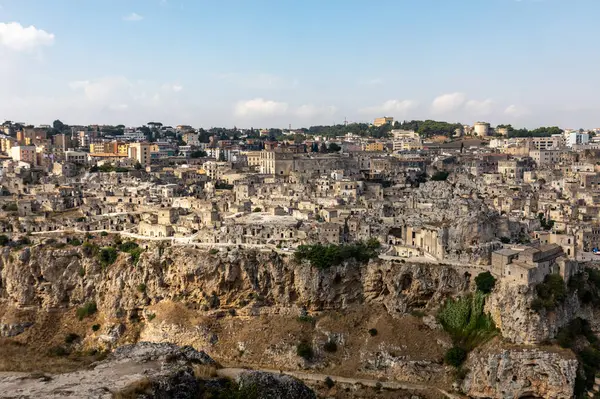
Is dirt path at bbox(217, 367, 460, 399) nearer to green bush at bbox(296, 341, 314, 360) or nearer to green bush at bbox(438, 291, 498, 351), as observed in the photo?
green bush at bbox(296, 341, 314, 360)

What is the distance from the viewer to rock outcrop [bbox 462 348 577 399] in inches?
1077

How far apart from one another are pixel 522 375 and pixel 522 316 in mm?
2624

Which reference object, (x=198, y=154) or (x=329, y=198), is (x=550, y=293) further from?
(x=198, y=154)

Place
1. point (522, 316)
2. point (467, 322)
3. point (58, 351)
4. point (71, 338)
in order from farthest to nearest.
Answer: point (71, 338)
point (58, 351)
point (467, 322)
point (522, 316)

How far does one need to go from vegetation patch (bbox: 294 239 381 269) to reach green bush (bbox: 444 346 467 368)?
6575 millimetres

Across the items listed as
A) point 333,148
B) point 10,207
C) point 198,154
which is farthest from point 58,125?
point 10,207

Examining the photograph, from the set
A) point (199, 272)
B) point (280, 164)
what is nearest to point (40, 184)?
point (280, 164)

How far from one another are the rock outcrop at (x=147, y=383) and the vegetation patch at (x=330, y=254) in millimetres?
13471

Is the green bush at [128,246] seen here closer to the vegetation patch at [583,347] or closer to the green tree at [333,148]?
the vegetation patch at [583,347]

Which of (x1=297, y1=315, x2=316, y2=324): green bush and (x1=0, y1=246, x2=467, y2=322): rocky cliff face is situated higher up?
(x1=0, y1=246, x2=467, y2=322): rocky cliff face

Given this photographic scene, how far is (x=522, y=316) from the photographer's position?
2875cm

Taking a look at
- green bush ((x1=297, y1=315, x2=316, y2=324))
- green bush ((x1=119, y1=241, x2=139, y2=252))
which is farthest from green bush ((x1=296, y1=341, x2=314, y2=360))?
green bush ((x1=119, y1=241, x2=139, y2=252))

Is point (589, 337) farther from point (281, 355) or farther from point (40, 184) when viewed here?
point (40, 184)

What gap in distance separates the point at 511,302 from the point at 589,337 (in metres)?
4.76
